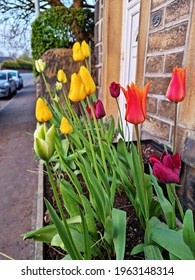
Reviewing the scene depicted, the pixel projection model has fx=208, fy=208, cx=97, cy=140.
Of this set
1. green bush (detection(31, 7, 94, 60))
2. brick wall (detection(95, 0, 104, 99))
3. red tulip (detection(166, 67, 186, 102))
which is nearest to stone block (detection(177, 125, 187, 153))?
red tulip (detection(166, 67, 186, 102))

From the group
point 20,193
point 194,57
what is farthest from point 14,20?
point 194,57

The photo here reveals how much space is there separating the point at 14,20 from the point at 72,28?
11.8 ft

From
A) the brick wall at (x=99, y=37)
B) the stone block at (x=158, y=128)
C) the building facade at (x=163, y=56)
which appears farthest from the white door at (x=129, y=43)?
the stone block at (x=158, y=128)

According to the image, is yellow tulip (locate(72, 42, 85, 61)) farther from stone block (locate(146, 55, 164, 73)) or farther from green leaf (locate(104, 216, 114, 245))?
green leaf (locate(104, 216, 114, 245))

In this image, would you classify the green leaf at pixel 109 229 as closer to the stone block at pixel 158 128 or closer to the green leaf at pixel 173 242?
the green leaf at pixel 173 242

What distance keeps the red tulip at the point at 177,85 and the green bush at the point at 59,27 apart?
10.1 feet

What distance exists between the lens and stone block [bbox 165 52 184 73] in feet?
3.54

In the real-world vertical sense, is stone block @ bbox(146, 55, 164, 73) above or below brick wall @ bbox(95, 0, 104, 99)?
below

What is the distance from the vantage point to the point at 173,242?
55 cm

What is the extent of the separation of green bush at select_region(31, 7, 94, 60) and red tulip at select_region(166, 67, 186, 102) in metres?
3.09

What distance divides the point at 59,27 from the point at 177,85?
3.20 meters

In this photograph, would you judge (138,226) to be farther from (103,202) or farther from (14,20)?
(14,20)
